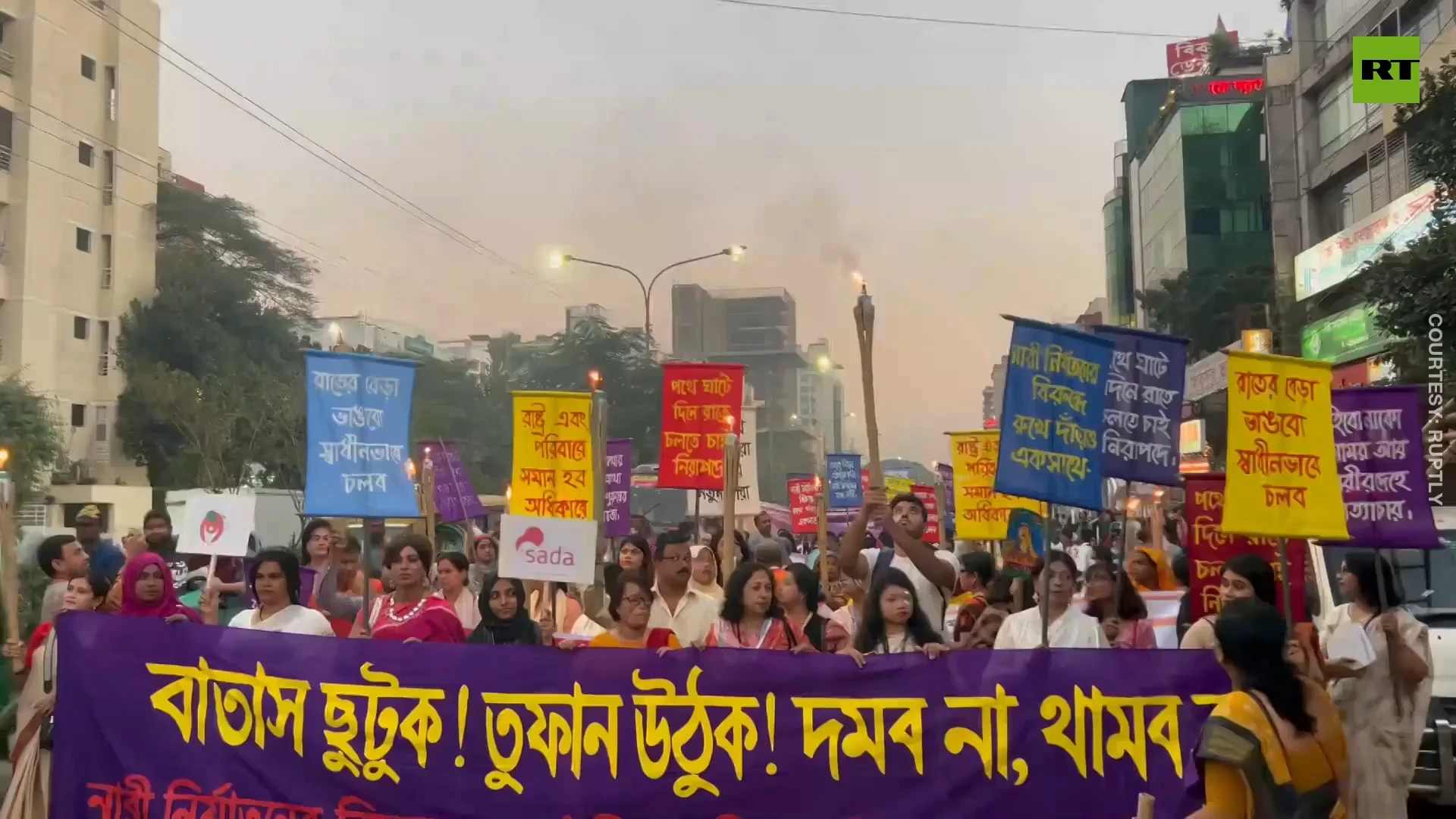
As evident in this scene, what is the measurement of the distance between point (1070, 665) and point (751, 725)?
1309mm

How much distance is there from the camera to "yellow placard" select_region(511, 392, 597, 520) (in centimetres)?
822

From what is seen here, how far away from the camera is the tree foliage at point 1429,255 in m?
13.3

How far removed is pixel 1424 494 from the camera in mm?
5930

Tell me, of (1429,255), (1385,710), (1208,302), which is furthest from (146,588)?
(1208,302)

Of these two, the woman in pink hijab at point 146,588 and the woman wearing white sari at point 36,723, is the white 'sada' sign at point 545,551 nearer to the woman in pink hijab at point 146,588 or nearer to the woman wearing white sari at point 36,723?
the woman in pink hijab at point 146,588

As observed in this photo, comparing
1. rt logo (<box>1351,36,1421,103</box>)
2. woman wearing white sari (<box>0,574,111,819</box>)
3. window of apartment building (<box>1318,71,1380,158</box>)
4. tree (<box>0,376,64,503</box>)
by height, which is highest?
window of apartment building (<box>1318,71,1380,158</box>)

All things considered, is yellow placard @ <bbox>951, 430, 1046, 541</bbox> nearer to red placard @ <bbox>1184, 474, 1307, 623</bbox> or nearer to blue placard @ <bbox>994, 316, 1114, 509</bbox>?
red placard @ <bbox>1184, 474, 1307, 623</bbox>

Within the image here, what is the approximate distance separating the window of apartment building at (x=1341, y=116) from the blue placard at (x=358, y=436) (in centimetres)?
2945

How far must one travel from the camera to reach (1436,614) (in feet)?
26.0

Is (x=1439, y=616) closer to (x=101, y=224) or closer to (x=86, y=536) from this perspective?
(x=86, y=536)

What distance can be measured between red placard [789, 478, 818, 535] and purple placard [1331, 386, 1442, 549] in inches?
472

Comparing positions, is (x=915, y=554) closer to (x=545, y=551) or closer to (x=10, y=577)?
(x=545, y=551)

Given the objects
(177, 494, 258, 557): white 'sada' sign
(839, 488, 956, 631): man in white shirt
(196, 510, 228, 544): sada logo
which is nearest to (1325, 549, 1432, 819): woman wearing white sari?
(839, 488, 956, 631): man in white shirt

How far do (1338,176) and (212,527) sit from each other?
107 ft
